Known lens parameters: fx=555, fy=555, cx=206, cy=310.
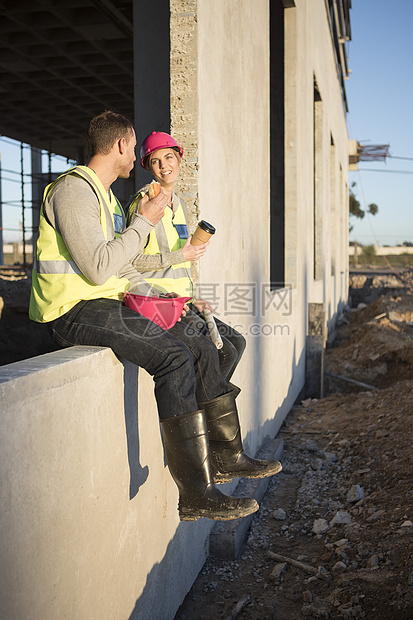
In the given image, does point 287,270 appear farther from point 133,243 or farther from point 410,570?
point 133,243

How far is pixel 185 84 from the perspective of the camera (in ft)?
10.3

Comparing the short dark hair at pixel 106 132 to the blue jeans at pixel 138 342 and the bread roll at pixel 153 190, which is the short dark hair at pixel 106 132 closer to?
the bread roll at pixel 153 190

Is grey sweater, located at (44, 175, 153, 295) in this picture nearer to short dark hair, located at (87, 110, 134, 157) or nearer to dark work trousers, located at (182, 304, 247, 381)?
short dark hair, located at (87, 110, 134, 157)

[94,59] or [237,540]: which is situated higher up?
[94,59]

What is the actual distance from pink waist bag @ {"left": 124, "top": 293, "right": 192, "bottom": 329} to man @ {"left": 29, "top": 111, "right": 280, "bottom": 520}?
0.17 feet

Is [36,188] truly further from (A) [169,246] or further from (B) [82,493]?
(B) [82,493]

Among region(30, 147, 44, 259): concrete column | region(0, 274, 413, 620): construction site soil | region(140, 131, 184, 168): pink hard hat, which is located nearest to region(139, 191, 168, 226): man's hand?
region(140, 131, 184, 168): pink hard hat

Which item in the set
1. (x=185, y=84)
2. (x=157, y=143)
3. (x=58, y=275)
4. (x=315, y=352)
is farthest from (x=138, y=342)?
(x=315, y=352)

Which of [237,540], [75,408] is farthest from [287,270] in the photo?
[75,408]

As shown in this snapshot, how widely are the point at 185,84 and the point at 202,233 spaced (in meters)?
1.06

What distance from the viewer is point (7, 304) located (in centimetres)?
698

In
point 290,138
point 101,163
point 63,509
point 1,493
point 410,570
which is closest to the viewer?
point 1,493

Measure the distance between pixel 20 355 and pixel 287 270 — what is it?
11.8ft

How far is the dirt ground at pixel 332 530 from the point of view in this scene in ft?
10.2
